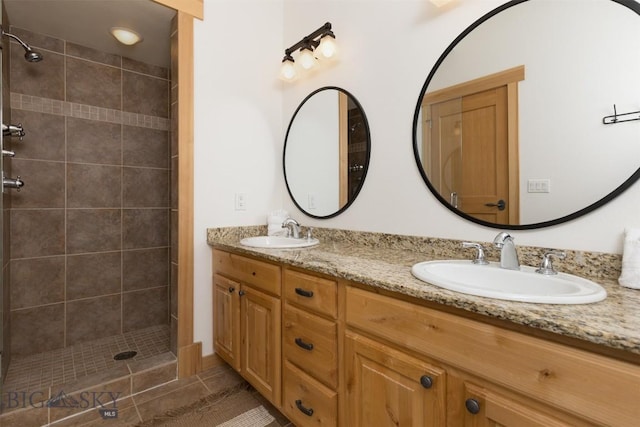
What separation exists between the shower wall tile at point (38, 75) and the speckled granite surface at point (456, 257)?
1.51 meters

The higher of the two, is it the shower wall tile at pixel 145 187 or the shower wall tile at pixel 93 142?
the shower wall tile at pixel 93 142

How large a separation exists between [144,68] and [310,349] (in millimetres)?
2553

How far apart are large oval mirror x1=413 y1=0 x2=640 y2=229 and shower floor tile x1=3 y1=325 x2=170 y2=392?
2200 millimetres

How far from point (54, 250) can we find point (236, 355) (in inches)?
61.4

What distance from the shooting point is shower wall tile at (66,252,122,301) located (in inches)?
87.4

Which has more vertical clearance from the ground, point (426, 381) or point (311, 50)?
point (311, 50)

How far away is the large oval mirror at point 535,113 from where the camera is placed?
1.00 metres

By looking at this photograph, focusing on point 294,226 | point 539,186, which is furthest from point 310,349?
point 539,186

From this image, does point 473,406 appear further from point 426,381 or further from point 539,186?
point 539,186

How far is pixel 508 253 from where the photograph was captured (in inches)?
42.6

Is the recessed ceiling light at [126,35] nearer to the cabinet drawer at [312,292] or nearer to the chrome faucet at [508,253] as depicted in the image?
the cabinet drawer at [312,292]

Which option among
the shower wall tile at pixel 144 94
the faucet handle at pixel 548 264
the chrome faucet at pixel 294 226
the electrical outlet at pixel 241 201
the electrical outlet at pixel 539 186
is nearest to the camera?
the faucet handle at pixel 548 264

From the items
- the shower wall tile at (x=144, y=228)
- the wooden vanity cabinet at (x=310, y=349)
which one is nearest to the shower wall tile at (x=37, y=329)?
the shower wall tile at (x=144, y=228)

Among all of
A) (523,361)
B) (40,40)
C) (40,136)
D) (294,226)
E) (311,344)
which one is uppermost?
(40,40)
